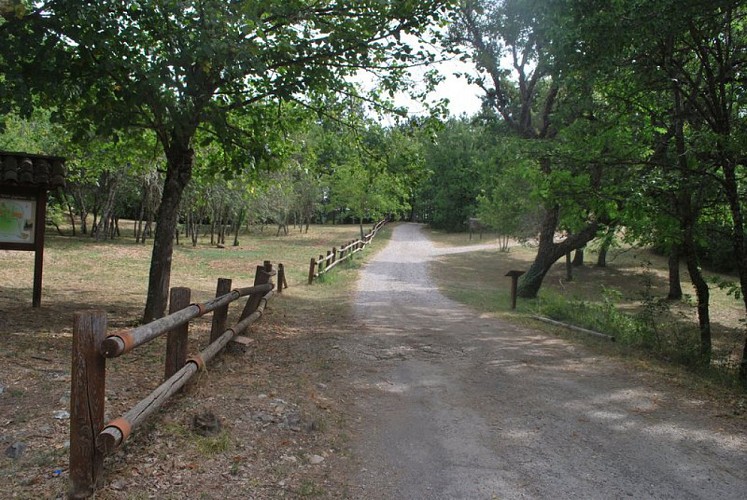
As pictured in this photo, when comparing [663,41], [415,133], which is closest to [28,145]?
[415,133]

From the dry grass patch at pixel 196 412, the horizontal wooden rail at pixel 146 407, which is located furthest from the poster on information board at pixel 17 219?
the horizontal wooden rail at pixel 146 407

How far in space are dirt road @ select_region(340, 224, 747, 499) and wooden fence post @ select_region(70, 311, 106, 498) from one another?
69.7 inches

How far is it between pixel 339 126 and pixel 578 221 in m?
5.67

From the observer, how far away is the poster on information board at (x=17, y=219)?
8.66m

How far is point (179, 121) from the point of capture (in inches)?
264

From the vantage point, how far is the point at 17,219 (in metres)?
8.73

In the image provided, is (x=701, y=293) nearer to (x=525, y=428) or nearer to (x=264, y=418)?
(x=525, y=428)

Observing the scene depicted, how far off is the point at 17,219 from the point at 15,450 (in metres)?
6.32

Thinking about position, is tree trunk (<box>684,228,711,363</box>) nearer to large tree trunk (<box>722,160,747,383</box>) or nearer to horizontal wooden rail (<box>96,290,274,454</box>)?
large tree trunk (<box>722,160,747,383</box>)

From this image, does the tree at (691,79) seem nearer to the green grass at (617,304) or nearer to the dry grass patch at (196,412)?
the green grass at (617,304)

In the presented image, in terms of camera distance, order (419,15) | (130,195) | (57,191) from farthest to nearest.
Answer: (130,195), (57,191), (419,15)

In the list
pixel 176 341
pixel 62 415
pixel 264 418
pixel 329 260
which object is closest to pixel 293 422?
pixel 264 418

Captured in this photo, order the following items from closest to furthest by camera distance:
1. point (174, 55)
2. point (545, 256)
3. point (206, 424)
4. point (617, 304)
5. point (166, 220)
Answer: point (206, 424) → point (174, 55) → point (166, 220) → point (545, 256) → point (617, 304)

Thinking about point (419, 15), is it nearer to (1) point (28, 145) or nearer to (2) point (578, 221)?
(2) point (578, 221)
